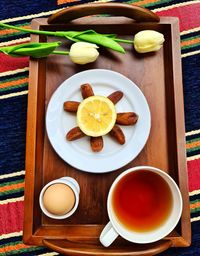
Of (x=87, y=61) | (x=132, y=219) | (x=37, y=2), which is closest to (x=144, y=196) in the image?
(x=132, y=219)

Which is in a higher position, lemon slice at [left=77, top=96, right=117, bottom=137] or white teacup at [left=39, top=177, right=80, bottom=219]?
lemon slice at [left=77, top=96, right=117, bottom=137]

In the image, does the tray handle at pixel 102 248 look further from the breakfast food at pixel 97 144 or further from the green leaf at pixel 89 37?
the green leaf at pixel 89 37

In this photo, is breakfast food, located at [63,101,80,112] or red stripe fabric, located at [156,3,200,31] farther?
red stripe fabric, located at [156,3,200,31]

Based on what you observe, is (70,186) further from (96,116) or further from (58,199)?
(96,116)

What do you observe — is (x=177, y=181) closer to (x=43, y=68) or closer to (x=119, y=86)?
(x=119, y=86)

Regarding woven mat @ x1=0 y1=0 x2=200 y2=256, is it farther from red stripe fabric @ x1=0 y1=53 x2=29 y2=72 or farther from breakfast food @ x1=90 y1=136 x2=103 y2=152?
breakfast food @ x1=90 y1=136 x2=103 y2=152

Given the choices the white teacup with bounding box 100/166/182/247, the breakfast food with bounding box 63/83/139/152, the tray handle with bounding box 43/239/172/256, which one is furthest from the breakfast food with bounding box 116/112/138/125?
the tray handle with bounding box 43/239/172/256

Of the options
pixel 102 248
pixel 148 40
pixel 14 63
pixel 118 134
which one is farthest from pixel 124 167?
pixel 14 63
